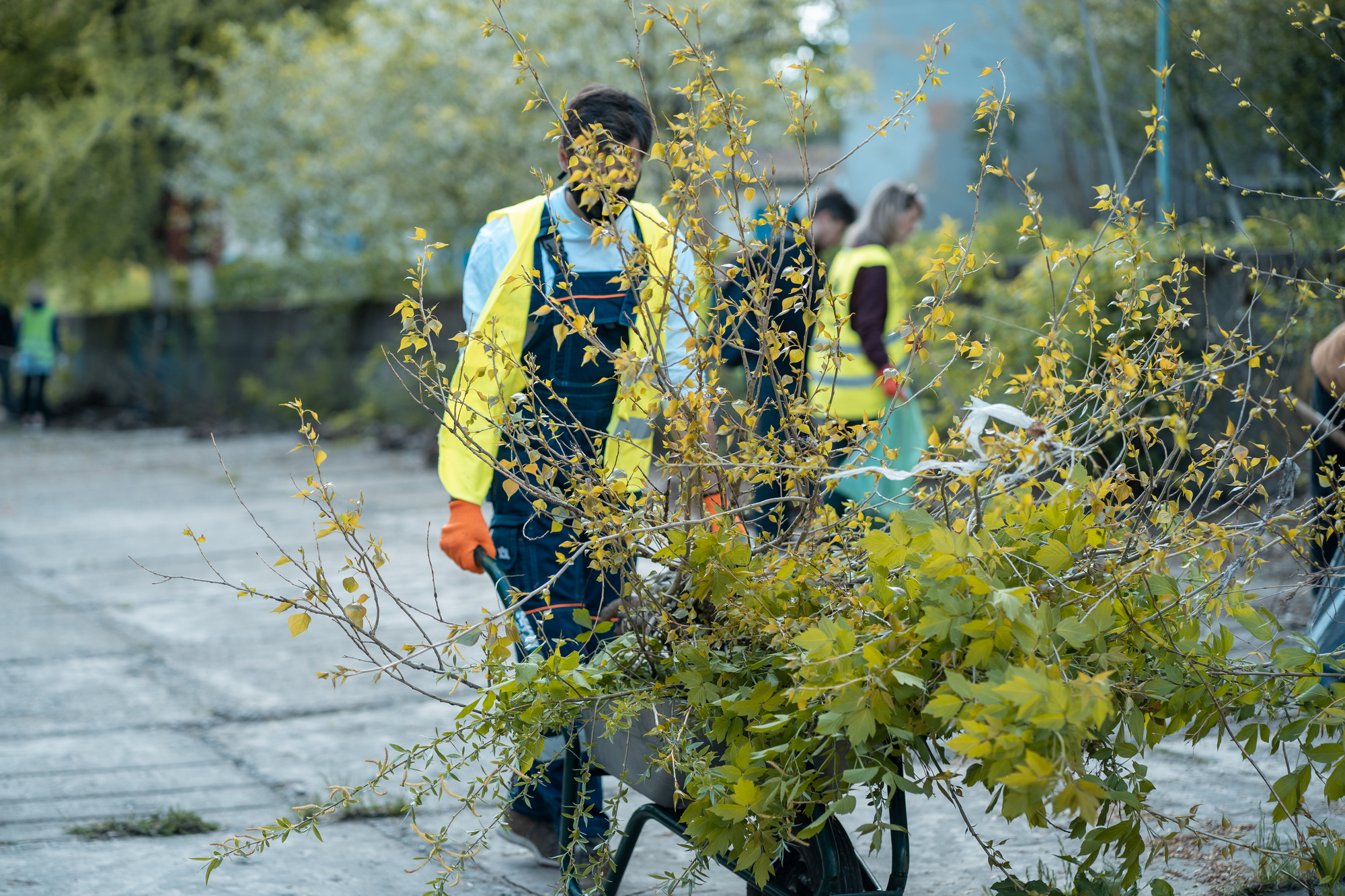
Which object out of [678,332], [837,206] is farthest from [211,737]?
[837,206]

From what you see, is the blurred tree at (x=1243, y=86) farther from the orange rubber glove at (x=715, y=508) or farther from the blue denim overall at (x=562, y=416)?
the orange rubber glove at (x=715, y=508)

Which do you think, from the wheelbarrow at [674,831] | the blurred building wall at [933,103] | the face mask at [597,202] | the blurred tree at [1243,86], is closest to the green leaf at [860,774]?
the wheelbarrow at [674,831]

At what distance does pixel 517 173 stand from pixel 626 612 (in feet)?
37.1

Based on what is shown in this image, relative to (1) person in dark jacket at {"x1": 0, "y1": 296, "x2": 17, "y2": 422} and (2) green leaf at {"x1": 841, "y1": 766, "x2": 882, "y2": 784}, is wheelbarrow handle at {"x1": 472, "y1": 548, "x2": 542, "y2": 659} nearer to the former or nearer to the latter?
(2) green leaf at {"x1": 841, "y1": 766, "x2": 882, "y2": 784}

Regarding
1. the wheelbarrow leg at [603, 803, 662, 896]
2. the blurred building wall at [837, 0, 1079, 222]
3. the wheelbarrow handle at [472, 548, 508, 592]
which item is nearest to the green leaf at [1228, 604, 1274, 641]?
the wheelbarrow leg at [603, 803, 662, 896]

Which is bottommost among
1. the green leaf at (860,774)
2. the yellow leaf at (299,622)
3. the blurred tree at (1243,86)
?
the green leaf at (860,774)

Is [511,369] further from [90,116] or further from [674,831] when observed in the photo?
[90,116]

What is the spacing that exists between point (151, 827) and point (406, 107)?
11633mm

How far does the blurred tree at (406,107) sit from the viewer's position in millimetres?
12680

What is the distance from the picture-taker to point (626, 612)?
7.77ft

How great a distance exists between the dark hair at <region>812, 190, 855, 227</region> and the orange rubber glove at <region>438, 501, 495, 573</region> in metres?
2.76

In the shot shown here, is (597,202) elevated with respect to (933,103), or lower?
lower

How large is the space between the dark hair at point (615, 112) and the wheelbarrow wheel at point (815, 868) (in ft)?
5.14

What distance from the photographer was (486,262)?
10.4ft
